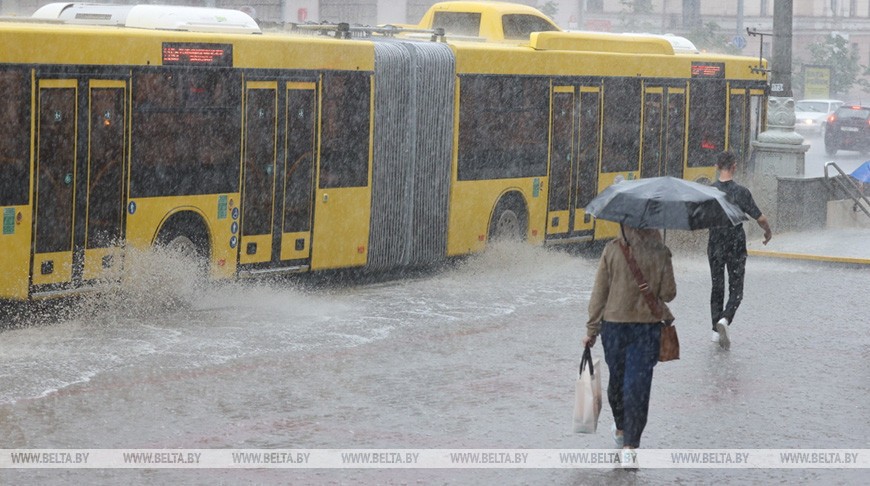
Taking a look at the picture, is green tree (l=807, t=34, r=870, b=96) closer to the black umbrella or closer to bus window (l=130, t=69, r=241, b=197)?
bus window (l=130, t=69, r=241, b=197)

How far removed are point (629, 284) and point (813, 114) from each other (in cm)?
5084

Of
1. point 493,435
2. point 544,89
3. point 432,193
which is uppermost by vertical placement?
point 544,89

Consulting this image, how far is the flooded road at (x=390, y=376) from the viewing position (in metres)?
9.12

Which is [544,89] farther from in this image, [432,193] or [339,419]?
[339,419]

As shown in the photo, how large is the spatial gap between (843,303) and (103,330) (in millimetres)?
7477

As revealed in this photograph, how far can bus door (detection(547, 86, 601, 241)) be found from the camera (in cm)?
1902

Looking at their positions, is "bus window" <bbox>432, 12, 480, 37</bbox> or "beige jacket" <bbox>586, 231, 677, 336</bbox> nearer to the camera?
"beige jacket" <bbox>586, 231, 677, 336</bbox>

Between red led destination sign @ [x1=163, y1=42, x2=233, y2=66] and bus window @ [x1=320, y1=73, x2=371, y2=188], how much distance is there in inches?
58.5

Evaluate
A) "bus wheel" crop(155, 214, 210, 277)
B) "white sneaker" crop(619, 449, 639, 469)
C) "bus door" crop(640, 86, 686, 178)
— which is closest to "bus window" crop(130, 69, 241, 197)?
"bus wheel" crop(155, 214, 210, 277)

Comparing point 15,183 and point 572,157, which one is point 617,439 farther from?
point 572,157

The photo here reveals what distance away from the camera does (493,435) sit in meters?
9.50

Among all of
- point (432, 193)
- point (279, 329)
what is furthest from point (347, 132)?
point (279, 329)

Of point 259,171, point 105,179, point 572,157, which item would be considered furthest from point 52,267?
point 572,157

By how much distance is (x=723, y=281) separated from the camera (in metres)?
12.8
